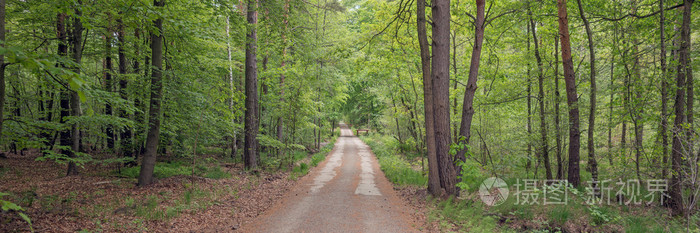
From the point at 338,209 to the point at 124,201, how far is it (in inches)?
176

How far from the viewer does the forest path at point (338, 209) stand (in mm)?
5430

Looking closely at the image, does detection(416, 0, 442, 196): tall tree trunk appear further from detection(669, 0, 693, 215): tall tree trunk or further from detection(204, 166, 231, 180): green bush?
detection(204, 166, 231, 180): green bush

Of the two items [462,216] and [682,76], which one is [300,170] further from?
[682,76]

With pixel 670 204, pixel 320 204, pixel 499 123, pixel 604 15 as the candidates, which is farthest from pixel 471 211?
pixel 499 123

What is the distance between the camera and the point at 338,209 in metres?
6.54

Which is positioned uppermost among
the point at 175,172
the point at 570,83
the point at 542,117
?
the point at 570,83

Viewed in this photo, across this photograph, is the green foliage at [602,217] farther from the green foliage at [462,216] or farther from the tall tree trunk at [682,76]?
the green foliage at [462,216]

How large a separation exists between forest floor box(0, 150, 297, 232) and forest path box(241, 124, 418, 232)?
0.56m

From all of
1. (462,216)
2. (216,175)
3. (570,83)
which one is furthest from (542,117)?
(216,175)

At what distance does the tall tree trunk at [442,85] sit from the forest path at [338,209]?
135 centimetres

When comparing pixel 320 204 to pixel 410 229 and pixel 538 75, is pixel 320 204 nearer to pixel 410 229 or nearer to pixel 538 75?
pixel 410 229

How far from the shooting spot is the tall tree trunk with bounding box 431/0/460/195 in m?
7.09

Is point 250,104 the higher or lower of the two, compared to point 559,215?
higher

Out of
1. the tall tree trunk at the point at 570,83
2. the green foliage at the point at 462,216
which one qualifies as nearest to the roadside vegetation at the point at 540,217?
the green foliage at the point at 462,216
